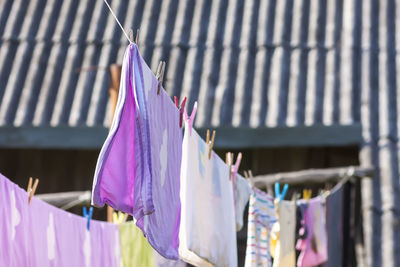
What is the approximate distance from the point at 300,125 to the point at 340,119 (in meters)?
0.43

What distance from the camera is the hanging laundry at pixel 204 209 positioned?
450 cm

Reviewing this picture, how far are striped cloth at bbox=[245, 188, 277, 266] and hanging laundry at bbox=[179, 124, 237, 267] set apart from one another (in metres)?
0.58

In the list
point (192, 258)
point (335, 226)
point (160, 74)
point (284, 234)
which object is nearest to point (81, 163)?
point (335, 226)

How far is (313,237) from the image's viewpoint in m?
6.91

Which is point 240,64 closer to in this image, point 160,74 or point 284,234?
point 284,234

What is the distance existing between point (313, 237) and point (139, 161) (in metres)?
3.42

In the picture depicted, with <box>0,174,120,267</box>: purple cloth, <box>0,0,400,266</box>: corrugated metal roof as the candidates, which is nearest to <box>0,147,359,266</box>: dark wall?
<box>0,0,400,266</box>: corrugated metal roof

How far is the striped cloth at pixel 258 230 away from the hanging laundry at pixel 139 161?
1.67 m

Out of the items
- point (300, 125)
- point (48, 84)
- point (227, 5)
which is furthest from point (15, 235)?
point (227, 5)

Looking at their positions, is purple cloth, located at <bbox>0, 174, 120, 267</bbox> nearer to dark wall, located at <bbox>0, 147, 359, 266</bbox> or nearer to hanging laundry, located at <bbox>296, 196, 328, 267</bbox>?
hanging laundry, located at <bbox>296, 196, 328, 267</bbox>

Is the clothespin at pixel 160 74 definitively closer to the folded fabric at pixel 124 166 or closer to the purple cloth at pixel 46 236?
the folded fabric at pixel 124 166

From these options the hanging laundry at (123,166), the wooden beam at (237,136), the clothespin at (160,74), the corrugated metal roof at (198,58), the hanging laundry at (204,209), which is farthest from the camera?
the corrugated metal roof at (198,58)

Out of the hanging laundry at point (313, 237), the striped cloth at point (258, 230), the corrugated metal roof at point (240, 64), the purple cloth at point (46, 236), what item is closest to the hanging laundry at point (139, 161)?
the purple cloth at point (46, 236)

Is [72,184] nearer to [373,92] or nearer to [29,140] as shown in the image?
[29,140]
